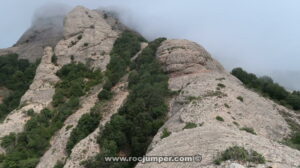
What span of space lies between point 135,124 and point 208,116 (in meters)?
9.49

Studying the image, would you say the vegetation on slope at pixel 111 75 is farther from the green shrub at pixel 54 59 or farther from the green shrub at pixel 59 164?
the green shrub at pixel 54 59

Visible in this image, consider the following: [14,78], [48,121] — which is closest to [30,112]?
[48,121]

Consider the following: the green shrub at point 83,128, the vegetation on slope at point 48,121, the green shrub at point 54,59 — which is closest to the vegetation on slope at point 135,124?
the green shrub at point 83,128

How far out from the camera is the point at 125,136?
38.0m

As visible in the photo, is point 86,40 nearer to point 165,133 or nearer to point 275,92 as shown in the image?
point 275,92

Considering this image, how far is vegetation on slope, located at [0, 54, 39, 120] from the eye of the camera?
2625 inches

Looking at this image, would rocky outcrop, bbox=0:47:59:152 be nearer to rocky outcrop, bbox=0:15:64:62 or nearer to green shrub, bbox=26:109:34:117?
green shrub, bbox=26:109:34:117

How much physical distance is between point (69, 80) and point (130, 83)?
15371 millimetres

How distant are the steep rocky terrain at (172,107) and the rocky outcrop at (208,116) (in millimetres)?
79

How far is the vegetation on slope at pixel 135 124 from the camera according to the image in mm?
34750

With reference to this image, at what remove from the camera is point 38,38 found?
10444 centimetres

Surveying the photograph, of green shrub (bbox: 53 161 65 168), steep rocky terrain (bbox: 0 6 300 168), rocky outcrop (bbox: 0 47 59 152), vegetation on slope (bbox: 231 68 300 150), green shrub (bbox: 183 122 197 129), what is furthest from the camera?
rocky outcrop (bbox: 0 47 59 152)

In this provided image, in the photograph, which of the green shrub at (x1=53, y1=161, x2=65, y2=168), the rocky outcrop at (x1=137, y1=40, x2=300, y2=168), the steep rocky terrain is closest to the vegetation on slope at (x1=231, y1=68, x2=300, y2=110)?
the steep rocky terrain

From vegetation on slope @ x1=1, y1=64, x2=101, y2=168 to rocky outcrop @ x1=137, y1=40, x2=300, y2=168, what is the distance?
51.3ft
